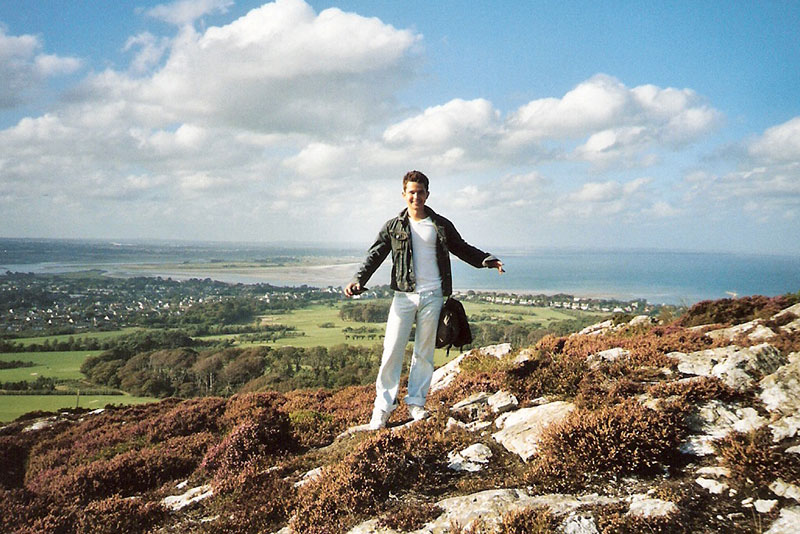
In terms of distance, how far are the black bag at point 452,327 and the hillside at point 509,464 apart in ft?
3.97

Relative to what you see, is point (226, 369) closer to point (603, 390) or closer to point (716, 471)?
point (603, 390)

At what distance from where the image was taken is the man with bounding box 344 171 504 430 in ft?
18.7

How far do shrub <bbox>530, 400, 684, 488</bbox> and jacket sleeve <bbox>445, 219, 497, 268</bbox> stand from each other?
8.15 feet

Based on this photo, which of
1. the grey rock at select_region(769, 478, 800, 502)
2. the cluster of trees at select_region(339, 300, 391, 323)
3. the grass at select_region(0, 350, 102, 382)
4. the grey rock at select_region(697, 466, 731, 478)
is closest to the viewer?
the grey rock at select_region(769, 478, 800, 502)

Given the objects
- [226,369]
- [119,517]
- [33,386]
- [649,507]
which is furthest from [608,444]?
[226,369]

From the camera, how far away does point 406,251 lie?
563 cm

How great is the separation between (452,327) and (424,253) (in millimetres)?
1141

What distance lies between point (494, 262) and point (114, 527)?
569cm

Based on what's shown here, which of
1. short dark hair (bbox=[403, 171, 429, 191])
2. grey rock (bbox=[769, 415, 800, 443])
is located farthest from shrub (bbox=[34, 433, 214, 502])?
grey rock (bbox=[769, 415, 800, 443])

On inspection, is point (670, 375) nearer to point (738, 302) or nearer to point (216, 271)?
point (738, 302)

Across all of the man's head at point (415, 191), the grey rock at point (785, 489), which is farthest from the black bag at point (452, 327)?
the grey rock at point (785, 489)

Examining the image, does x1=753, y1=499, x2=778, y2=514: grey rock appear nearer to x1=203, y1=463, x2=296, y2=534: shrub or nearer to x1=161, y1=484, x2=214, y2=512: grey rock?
x1=203, y1=463, x2=296, y2=534: shrub

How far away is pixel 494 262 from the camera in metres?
5.96

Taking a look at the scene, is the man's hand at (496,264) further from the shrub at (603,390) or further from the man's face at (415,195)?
the shrub at (603,390)
